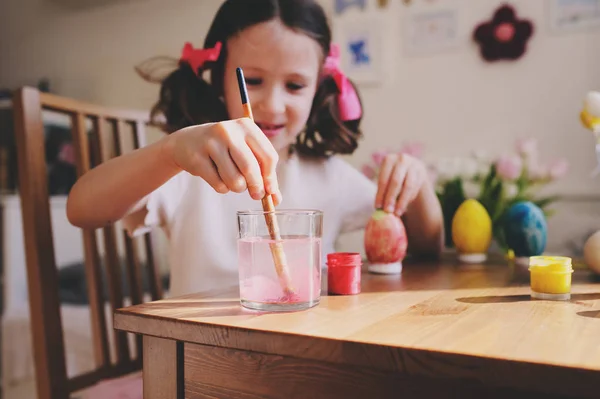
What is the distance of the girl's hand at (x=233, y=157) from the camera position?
1.75 ft

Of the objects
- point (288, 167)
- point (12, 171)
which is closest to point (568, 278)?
point (288, 167)

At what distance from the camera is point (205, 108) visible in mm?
1066

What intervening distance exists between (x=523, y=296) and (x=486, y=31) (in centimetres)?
138

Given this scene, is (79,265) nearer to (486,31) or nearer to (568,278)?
(486,31)

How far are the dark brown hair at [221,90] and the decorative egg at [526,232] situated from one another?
1.33ft

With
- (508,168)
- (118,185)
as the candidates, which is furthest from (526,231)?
(118,185)

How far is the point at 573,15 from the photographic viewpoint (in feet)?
5.26

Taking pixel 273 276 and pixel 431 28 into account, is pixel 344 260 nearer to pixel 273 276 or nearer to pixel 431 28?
pixel 273 276

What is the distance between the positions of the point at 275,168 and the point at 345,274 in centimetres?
19

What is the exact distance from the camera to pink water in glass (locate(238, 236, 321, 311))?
1.67 ft

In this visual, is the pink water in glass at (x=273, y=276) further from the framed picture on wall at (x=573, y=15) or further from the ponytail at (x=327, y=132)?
the framed picture on wall at (x=573, y=15)

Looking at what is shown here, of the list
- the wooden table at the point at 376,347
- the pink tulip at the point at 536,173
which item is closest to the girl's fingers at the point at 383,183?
the wooden table at the point at 376,347

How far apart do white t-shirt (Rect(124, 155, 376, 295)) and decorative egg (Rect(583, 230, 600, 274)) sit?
441 mm

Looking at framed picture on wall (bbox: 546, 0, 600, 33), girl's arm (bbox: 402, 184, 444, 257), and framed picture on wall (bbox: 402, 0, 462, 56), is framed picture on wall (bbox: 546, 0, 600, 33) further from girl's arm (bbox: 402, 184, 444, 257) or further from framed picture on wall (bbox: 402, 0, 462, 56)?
girl's arm (bbox: 402, 184, 444, 257)
